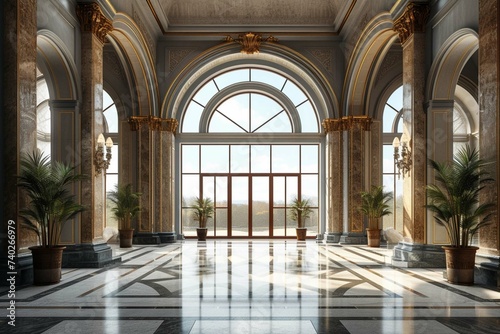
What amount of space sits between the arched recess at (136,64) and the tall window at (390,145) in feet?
24.6

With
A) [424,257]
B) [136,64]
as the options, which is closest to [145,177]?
[136,64]

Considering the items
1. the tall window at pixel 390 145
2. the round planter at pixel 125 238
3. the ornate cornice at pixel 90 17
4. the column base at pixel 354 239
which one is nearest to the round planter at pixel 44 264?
the ornate cornice at pixel 90 17

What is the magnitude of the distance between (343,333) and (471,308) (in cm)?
193

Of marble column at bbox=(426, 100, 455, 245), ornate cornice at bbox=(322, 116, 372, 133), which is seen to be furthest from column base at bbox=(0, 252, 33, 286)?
ornate cornice at bbox=(322, 116, 372, 133)

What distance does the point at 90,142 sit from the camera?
9.31 m

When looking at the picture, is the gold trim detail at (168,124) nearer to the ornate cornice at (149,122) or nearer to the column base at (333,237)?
the ornate cornice at (149,122)

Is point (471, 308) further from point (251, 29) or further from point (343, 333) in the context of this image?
point (251, 29)

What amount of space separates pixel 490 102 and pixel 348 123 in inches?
328

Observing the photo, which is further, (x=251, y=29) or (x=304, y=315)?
(x=251, y=29)

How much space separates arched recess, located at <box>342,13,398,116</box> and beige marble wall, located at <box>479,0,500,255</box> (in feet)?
12.6

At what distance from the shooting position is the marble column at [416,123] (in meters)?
9.19

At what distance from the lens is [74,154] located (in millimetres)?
9195

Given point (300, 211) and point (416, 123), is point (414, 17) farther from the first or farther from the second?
point (300, 211)

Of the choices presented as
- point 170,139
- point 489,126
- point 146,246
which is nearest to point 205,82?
point 170,139
